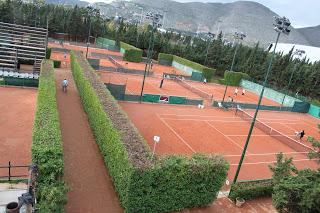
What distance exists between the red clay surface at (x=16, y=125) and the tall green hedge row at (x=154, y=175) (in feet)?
17.9

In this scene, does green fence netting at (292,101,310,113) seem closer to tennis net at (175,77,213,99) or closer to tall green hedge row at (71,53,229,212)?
tennis net at (175,77,213,99)

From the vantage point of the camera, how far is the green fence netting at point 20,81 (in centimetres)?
3496

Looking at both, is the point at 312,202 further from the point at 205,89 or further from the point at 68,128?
the point at 205,89

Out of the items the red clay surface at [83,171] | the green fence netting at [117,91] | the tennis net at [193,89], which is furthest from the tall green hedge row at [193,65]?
the red clay surface at [83,171]

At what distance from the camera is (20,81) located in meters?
35.3

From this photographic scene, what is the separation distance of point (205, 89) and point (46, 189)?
45.7 m

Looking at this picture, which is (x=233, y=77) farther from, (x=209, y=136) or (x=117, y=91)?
(x=209, y=136)

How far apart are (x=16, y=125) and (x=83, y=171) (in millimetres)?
8845

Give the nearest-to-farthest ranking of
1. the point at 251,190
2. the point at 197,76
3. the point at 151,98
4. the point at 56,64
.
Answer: the point at 251,190, the point at 151,98, the point at 56,64, the point at 197,76

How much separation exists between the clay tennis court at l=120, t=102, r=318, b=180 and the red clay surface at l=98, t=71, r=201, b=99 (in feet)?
23.9

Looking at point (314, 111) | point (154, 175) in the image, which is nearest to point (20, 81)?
point (154, 175)

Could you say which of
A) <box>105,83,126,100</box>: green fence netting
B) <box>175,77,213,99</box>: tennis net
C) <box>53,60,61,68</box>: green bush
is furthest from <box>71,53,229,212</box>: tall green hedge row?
<box>53,60,61,68</box>: green bush

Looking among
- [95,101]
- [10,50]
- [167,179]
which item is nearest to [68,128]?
[95,101]

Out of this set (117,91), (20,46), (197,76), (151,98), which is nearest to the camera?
(117,91)
